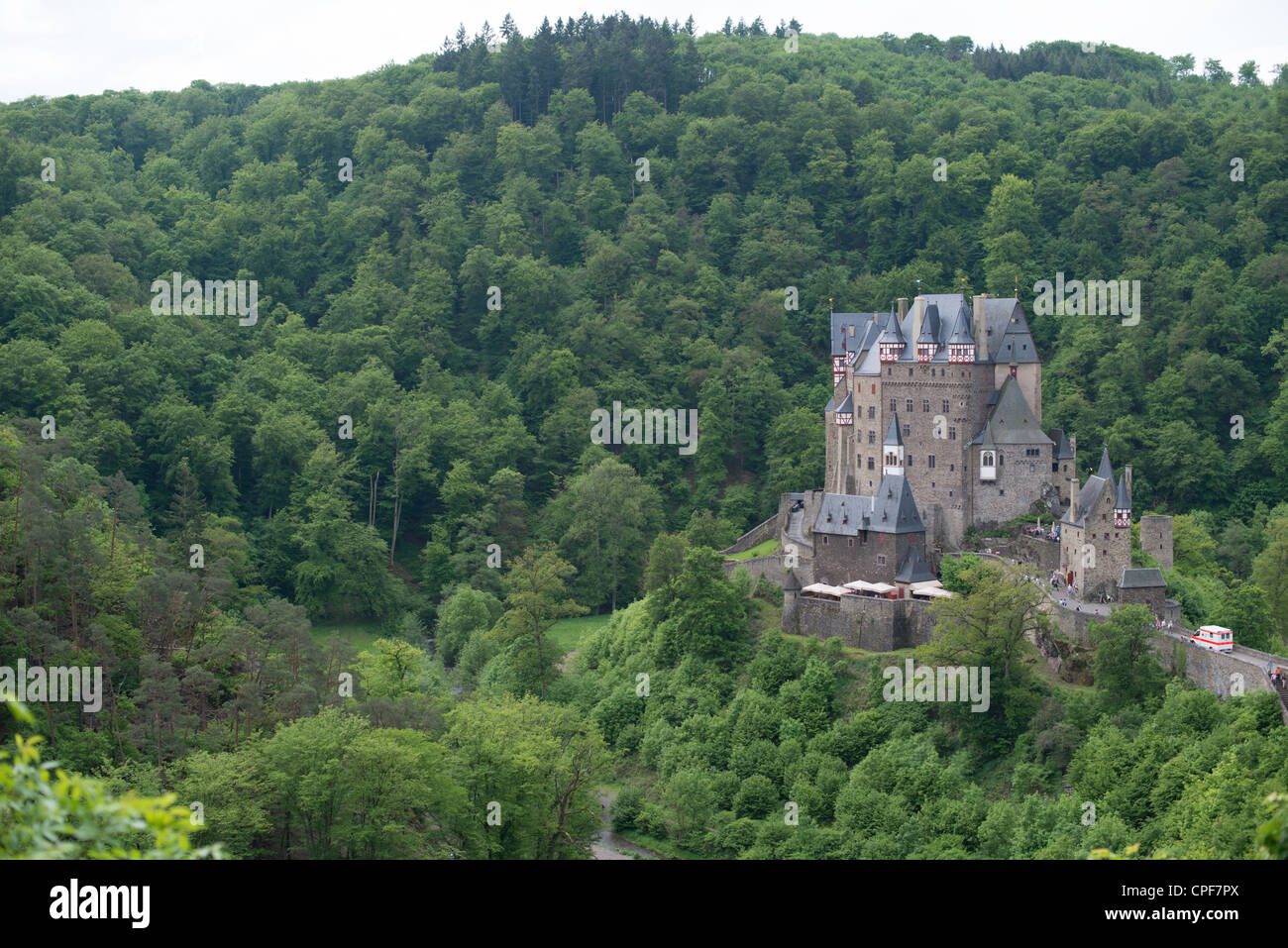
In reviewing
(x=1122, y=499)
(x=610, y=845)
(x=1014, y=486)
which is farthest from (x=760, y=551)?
(x=1122, y=499)

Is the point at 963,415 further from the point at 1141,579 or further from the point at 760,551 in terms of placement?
the point at 760,551

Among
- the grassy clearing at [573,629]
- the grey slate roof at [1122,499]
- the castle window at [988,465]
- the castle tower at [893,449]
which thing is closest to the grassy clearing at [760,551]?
the castle tower at [893,449]

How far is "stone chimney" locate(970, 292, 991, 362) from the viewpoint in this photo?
62.7 m

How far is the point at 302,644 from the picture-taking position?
58.4 meters

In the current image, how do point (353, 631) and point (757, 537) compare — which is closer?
point (757, 537)

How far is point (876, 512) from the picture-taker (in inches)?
2357

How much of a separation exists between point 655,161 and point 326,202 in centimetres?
2670

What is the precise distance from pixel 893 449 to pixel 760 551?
35.9 ft

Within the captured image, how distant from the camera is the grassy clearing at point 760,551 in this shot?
70.6 metres

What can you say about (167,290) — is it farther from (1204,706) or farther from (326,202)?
(1204,706)

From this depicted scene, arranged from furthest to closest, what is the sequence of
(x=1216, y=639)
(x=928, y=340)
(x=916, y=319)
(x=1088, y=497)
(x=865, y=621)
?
(x=916, y=319)
(x=928, y=340)
(x=865, y=621)
(x=1088, y=497)
(x=1216, y=639)

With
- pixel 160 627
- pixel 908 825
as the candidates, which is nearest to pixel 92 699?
pixel 160 627

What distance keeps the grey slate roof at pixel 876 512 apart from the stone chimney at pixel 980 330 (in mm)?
6652

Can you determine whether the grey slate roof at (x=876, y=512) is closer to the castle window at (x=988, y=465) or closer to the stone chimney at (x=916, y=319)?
the castle window at (x=988, y=465)
